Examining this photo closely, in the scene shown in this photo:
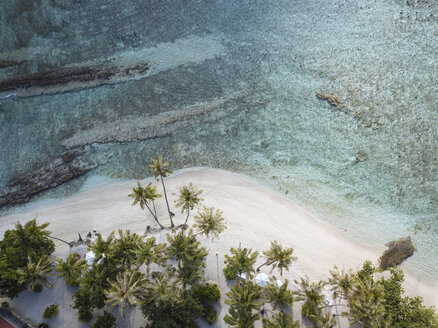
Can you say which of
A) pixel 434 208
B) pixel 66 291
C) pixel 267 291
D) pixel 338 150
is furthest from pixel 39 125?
pixel 434 208

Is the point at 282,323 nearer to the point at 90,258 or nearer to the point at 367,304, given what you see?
the point at 367,304

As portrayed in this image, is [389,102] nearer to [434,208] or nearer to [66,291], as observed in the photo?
[434,208]

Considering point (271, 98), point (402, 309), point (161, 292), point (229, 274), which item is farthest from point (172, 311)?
point (271, 98)

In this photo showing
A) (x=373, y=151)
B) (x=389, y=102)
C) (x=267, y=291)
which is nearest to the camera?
(x=267, y=291)

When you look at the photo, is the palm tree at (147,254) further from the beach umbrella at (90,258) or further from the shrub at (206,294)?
the beach umbrella at (90,258)

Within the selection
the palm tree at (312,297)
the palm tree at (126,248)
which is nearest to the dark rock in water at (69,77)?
the palm tree at (126,248)
